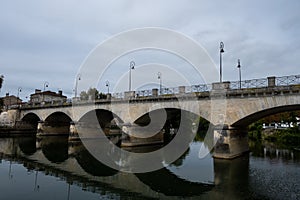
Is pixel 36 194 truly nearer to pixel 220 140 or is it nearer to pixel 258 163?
pixel 220 140

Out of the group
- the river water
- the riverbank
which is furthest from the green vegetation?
the river water

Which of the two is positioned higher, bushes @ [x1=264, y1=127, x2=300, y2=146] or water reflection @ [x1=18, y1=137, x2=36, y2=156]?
bushes @ [x1=264, y1=127, x2=300, y2=146]

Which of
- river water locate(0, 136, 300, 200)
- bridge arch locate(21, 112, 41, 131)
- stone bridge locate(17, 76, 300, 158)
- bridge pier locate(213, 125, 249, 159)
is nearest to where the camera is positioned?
river water locate(0, 136, 300, 200)

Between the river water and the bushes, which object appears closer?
the river water

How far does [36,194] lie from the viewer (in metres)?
11.8

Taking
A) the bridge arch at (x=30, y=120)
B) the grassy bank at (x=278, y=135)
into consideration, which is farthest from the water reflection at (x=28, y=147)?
the grassy bank at (x=278, y=135)

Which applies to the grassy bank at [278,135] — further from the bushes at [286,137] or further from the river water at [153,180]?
the river water at [153,180]

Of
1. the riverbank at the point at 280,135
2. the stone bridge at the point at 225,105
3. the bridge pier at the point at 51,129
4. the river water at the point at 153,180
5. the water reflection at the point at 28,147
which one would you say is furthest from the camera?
the bridge pier at the point at 51,129

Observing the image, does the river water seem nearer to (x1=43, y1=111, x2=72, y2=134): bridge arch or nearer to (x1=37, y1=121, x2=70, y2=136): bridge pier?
(x1=37, y1=121, x2=70, y2=136): bridge pier

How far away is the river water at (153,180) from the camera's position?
12062 mm

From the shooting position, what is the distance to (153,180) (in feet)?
49.5

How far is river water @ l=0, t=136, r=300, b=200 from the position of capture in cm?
1206

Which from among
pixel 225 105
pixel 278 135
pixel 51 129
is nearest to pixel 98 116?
pixel 51 129

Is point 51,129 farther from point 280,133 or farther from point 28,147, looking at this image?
point 280,133
